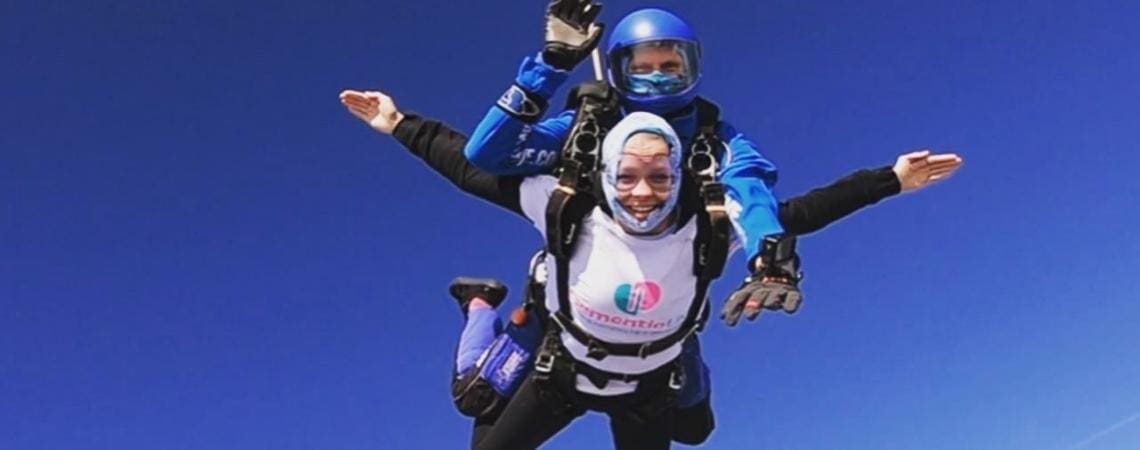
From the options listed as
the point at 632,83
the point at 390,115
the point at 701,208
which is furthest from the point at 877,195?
the point at 390,115

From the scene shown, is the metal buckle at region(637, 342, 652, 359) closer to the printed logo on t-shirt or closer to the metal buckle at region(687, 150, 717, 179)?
the printed logo on t-shirt

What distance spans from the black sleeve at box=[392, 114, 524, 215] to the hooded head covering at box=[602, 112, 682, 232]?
1.20 feet

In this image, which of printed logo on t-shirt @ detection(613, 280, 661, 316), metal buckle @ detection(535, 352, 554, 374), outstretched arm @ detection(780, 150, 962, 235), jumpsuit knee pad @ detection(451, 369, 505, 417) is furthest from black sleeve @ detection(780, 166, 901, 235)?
jumpsuit knee pad @ detection(451, 369, 505, 417)

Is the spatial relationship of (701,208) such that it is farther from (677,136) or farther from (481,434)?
(481,434)

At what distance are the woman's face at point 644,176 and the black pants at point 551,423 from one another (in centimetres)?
94

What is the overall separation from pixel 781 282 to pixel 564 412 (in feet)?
4.70

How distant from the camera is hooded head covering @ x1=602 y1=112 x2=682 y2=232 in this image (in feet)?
13.3

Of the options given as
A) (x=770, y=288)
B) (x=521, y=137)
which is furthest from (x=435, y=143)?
(x=770, y=288)

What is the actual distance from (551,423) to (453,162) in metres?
1.15

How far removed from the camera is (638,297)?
4.27 meters

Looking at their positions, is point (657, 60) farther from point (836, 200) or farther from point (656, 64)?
point (836, 200)

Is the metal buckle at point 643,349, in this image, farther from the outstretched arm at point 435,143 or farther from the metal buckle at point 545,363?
the outstretched arm at point 435,143

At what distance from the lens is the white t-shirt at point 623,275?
4.23 meters

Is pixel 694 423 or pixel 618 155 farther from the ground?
pixel 618 155
